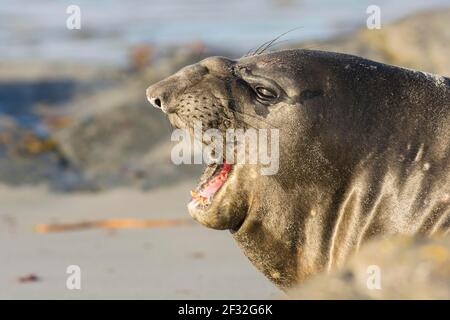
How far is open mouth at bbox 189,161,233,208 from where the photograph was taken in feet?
20.0

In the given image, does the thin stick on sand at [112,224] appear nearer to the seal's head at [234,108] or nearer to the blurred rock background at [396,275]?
the seal's head at [234,108]

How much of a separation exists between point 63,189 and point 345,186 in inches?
219

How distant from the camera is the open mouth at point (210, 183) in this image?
6.10 meters

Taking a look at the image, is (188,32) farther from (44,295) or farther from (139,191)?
(44,295)

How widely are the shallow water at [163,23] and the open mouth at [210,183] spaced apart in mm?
10837

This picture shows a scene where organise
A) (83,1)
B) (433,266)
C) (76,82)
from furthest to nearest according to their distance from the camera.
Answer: (83,1) < (76,82) < (433,266)

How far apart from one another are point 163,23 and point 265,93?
15932 mm

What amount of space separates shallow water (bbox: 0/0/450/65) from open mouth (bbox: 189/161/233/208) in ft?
35.6

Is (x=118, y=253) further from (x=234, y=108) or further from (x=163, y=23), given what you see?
(x=163, y=23)

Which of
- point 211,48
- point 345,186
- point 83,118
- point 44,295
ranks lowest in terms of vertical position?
point 44,295

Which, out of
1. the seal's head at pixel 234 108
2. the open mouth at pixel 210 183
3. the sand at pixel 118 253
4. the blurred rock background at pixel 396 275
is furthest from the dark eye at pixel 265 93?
the blurred rock background at pixel 396 275

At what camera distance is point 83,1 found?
2517cm

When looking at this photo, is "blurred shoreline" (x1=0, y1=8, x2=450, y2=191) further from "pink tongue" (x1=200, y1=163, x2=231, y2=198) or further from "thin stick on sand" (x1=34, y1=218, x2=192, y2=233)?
"pink tongue" (x1=200, y1=163, x2=231, y2=198)
